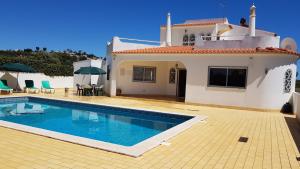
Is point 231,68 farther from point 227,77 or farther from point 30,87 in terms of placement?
point 30,87

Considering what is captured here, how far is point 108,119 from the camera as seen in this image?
14594mm

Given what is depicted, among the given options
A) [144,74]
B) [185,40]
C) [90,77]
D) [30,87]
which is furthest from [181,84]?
[30,87]

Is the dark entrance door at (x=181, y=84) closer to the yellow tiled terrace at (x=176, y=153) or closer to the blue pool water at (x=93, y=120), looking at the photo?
the blue pool water at (x=93, y=120)

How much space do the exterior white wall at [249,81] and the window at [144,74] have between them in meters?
6.12

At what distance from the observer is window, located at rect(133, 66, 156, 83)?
24.1 metres

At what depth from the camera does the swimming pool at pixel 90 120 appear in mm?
10767

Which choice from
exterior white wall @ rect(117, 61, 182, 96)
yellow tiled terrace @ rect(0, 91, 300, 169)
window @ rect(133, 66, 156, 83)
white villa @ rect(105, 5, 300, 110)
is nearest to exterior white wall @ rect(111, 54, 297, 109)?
white villa @ rect(105, 5, 300, 110)

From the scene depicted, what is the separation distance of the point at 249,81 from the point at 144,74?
393 inches

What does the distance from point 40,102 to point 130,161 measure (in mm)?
15588

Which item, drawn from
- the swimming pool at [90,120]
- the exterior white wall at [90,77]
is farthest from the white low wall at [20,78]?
the swimming pool at [90,120]

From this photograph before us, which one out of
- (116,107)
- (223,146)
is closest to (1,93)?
(116,107)

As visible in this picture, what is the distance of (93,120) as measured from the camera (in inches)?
564

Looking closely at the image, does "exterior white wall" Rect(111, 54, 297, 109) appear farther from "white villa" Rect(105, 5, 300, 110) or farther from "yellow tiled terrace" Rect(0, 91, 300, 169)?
"yellow tiled terrace" Rect(0, 91, 300, 169)

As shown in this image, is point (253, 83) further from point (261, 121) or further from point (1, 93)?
point (1, 93)
